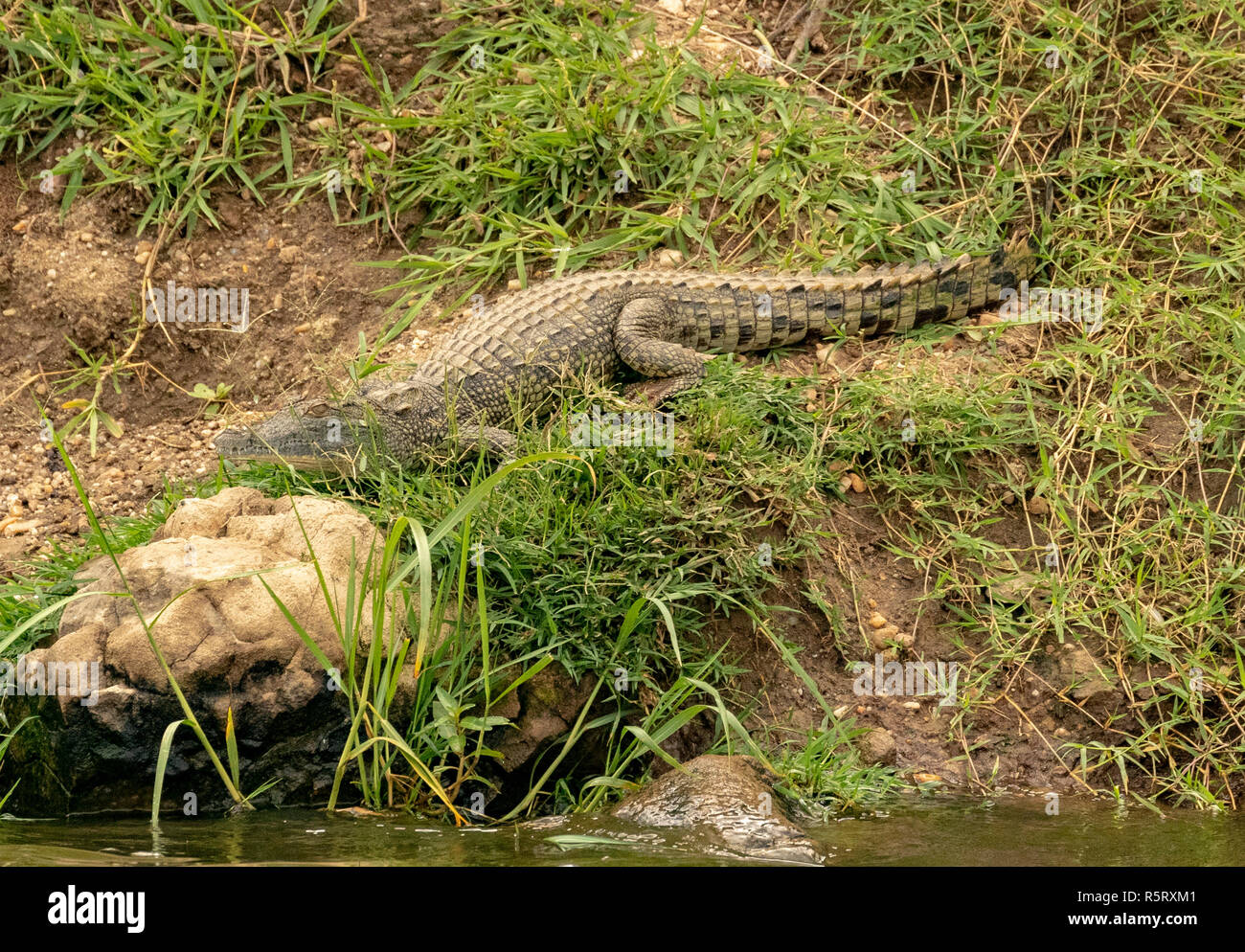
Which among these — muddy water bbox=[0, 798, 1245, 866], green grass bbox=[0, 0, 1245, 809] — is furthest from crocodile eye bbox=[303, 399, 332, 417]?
muddy water bbox=[0, 798, 1245, 866]

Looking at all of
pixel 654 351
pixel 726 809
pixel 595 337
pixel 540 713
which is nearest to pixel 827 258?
pixel 654 351

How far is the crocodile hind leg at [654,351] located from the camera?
17.1ft

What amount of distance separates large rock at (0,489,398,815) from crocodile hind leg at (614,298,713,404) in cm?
178

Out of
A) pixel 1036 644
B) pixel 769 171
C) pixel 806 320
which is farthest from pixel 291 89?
pixel 1036 644

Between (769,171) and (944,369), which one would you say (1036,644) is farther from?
(769,171)

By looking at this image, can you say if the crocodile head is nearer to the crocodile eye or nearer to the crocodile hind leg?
the crocodile eye

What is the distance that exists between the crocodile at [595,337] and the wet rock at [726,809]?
68.5 inches

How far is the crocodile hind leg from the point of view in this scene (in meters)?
5.22

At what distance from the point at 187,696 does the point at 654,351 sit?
246 cm

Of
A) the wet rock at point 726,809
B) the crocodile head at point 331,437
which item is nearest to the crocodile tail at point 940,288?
the crocodile head at point 331,437

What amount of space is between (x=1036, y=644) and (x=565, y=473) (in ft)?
6.14

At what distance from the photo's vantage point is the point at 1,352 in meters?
5.93

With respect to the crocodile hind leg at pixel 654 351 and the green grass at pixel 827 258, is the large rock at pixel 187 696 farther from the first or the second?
the crocodile hind leg at pixel 654 351

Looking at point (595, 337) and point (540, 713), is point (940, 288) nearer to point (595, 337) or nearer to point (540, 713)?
point (595, 337)
